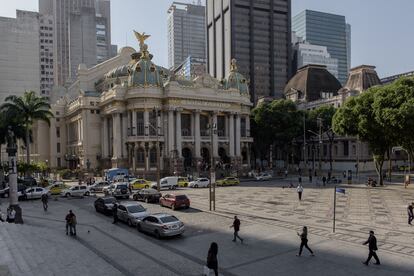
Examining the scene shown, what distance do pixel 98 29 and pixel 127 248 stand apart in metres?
173

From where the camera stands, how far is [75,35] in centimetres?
16288

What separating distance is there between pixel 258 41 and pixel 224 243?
15409 centimetres

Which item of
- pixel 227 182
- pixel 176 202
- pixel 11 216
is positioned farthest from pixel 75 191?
pixel 227 182

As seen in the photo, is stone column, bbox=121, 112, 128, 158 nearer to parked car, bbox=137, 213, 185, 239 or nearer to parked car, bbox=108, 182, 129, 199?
parked car, bbox=108, 182, 129, 199

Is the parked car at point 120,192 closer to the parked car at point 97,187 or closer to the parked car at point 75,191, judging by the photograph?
the parked car at point 75,191

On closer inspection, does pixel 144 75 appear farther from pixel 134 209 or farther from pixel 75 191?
pixel 134 209

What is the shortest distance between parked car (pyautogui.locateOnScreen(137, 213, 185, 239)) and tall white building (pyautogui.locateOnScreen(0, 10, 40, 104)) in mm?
105528

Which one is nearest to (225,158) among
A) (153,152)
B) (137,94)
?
(153,152)

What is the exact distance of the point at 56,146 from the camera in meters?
101

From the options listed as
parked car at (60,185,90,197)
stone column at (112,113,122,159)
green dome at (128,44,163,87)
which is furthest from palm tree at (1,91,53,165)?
parked car at (60,185,90,197)

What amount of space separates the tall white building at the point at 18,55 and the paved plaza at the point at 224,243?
9242 centimetres

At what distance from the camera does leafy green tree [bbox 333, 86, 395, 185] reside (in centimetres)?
5009

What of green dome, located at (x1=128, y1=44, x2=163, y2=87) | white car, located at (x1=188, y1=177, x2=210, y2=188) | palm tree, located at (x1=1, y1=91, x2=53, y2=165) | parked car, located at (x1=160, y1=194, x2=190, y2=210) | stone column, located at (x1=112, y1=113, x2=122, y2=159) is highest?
green dome, located at (x1=128, y1=44, x2=163, y2=87)

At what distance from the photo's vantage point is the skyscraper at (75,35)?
163000 millimetres
